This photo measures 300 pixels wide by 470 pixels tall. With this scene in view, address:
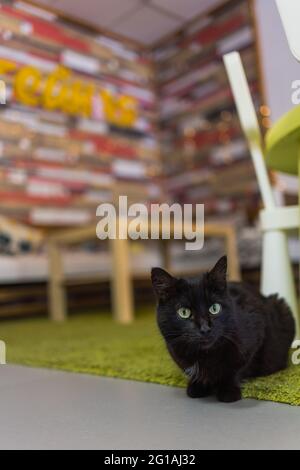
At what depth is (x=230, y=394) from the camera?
3.34 ft

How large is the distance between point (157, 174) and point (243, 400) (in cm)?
397

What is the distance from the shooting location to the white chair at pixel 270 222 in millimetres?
1523

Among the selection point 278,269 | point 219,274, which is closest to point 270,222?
point 278,269

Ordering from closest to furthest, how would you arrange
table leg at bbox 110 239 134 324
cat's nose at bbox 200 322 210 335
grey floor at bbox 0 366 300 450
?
grey floor at bbox 0 366 300 450
cat's nose at bbox 200 322 210 335
table leg at bbox 110 239 134 324

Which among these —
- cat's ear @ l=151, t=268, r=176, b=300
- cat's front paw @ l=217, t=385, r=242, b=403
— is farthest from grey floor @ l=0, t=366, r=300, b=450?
cat's ear @ l=151, t=268, r=176, b=300

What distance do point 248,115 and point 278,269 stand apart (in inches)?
20.9

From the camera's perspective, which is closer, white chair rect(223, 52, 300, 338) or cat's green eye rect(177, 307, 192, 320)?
cat's green eye rect(177, 307, 192, 320)

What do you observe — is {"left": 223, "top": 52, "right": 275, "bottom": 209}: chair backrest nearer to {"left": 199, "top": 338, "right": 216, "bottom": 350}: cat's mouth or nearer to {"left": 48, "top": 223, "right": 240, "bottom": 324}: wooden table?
{"left": 199, "top": 338, "right": 216, "bottom": 350}: cat's mouth

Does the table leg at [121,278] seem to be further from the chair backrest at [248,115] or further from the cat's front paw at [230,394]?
the cat's front paw at [230,394]

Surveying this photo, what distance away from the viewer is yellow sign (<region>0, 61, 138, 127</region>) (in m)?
3.83

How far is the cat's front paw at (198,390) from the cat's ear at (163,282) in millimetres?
213

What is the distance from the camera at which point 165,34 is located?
455 cm

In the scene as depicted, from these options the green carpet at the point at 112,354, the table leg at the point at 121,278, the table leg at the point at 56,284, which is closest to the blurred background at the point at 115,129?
the table leg at the point at 56,284
